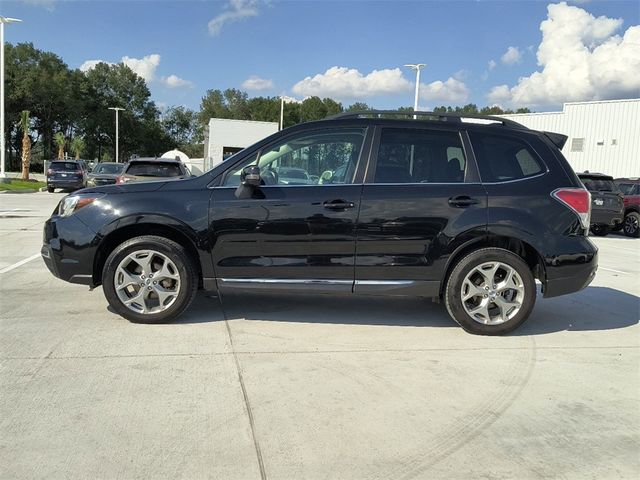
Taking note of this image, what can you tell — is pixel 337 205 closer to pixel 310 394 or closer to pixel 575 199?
pixel 310 394

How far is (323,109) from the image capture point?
92.9m

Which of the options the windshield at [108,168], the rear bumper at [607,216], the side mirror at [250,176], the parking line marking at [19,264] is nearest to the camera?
Answer: the side mirror at [250,176]

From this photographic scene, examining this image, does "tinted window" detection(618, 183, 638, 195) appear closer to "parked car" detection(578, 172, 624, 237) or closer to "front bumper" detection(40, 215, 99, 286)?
"parked car" detection(578, 172, 624, 237)

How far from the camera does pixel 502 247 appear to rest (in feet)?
16.5

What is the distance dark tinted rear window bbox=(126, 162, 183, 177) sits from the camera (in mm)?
11992

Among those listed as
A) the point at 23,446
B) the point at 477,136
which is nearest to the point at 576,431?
the point at 477,136

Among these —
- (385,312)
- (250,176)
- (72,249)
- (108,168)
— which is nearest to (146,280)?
(72,249)

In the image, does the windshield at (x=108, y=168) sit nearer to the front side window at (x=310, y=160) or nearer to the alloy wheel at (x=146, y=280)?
the alloy wheel at (x=146, y=280)

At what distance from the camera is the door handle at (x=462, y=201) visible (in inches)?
189

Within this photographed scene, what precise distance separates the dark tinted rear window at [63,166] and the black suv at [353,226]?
25.0 metres

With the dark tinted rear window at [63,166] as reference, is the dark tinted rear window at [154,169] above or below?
below

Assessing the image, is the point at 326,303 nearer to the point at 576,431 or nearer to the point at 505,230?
the point at 505,230

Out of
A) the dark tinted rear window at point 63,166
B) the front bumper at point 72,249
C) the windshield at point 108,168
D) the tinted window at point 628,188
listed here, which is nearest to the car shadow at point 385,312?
the front bumper at point 72,249

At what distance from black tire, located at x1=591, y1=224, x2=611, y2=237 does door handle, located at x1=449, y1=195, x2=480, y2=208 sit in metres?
11.9
